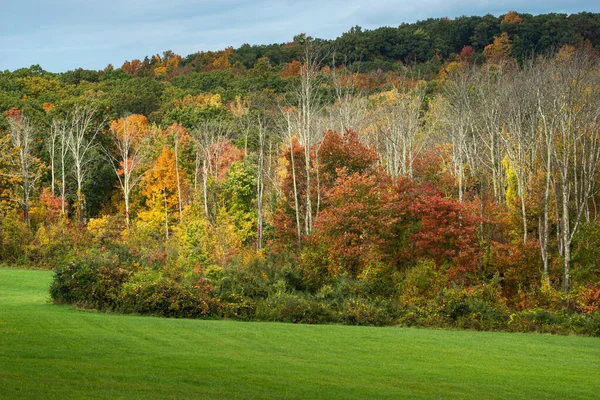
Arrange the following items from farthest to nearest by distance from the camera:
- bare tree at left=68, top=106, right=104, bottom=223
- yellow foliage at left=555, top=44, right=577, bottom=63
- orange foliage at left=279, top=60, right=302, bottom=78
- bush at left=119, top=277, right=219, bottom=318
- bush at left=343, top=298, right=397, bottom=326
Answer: orange foliage at left=279, top=60, right=302, bottom=78
bare tree at left=68, top=106, right=104, bottom=223
yellow foliage at left=555, top=44, right=577, bottom=63
bush at left=343, top=298, right=397, bottom=326
bush at left=119, top=277, right=219, bottom=318

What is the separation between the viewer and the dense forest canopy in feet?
99.8

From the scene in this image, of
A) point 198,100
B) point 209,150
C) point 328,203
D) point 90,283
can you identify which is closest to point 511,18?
point 198,100

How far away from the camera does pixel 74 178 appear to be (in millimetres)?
64312

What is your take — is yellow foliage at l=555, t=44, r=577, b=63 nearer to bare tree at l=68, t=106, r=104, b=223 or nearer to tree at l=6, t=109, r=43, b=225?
bare tree at l=68, t=106, r=104, b=223

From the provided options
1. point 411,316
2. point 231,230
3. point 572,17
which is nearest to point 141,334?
point 411,316

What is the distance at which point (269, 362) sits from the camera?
1617 centimetres

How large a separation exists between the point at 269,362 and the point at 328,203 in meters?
27.1

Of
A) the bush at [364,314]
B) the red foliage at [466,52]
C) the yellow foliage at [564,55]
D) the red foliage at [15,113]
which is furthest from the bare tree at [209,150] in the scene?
the red foliage at [466,52]

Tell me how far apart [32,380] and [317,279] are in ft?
78.4

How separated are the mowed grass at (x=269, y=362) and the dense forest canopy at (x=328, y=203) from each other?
19.9 feet

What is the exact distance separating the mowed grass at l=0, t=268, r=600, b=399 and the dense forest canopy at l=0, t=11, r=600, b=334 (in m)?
6.05

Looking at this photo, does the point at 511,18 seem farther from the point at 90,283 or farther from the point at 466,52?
the point at 90,283

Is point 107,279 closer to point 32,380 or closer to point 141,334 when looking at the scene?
point 141,334

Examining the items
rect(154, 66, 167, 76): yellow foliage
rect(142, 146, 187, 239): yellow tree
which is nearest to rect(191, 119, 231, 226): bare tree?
rect(142, 146, 187, 239): yellow tree
